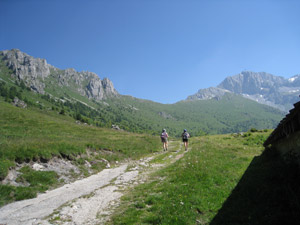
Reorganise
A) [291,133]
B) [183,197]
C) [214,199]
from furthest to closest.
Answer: [291,133]
[183,197]
[214,199]

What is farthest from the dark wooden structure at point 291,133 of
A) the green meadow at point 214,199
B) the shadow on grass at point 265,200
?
the green meadow at point 214,199

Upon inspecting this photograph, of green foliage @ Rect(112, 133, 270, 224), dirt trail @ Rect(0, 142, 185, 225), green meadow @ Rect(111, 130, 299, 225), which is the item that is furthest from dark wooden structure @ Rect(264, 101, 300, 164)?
dirt trail @ Rect(0, 142, 185, 225)

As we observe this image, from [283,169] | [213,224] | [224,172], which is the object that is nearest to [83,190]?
[213,224]

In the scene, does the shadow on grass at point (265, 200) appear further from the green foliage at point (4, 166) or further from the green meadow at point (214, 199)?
the green foliage at point (4, 166)

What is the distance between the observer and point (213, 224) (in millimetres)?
7281

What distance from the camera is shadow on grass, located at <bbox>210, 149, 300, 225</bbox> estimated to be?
6.99 metres

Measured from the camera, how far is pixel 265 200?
327 inches

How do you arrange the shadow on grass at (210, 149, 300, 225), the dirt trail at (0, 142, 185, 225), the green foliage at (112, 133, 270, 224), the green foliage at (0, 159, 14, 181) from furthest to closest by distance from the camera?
the green foliage at (0, 159, 14, 181) < the dirt trail at (0, 142, 185, 225) < the green foliage at (112, 133, 270, 224) < the shadow on grass at (210, 149, 300, 225)

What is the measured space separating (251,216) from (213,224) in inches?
64.2

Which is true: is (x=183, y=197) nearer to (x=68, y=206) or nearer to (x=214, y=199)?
(x=214, y=199)

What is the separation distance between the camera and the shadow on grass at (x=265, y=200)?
6992 mm

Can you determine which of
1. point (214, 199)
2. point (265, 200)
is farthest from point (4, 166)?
point (265, 200)

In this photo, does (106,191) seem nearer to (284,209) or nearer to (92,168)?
(92,168)

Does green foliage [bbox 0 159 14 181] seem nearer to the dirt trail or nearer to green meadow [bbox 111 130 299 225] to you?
the dirt trail
